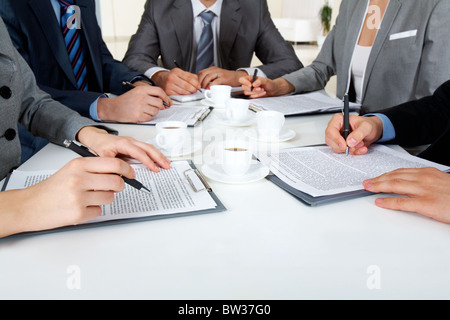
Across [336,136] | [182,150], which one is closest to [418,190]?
[336,136]

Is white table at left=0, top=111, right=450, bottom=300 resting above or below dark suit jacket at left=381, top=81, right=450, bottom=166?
below

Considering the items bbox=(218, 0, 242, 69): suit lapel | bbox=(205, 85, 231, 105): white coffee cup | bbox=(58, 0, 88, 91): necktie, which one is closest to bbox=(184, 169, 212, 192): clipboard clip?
bbox=(205, 85, 231, 105): white coffee cup

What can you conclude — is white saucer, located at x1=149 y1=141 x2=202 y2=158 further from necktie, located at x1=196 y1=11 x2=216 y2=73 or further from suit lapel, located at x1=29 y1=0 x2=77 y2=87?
necktie, located at x1=196 y1=11 x2=216 y2=73

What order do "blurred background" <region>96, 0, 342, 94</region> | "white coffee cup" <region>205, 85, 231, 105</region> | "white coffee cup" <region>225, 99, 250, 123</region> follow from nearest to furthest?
"white coffee cup" <region>225, 99, 250, 123</region>
"white coffee cup" <region>205, 85, 231, 105</region>
"blurred background" <region>96, 0, 342, 94</region>

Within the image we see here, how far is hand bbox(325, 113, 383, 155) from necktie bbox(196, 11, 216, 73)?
139cm

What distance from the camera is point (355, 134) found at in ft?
2.69

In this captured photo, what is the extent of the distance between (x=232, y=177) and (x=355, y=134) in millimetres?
335

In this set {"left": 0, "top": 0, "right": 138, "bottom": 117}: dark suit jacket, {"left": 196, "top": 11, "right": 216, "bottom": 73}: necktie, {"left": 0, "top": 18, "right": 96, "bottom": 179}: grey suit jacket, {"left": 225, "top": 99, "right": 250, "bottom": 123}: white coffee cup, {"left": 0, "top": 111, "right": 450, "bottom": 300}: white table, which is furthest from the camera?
{"left": 196, "top": 11, "right": 216, "bottom": 73}: necktie

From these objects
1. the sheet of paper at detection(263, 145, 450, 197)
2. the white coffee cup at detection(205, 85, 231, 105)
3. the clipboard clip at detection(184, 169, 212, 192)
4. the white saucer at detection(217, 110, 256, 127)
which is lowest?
the clipboard clip at detection(184, 169, 212, 192)

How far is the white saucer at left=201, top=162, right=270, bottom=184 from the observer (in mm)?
680

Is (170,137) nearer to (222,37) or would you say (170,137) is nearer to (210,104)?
(210,104)

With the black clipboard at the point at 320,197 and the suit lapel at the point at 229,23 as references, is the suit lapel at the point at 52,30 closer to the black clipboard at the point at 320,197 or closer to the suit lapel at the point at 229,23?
→ the suit lapel at the point at 229,23

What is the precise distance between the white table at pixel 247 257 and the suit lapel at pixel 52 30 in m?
1.11
